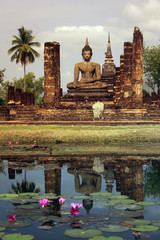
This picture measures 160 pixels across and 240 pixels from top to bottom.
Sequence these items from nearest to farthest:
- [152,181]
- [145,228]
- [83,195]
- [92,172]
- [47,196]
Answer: [145,228], [47,196], [83,195], [152,181], [92,172]

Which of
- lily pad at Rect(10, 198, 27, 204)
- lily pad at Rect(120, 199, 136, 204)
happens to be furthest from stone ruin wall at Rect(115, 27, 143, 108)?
lily pad at Rect(10, 198, 27, 204)

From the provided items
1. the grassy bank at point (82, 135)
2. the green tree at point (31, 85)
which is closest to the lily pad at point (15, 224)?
the grassy bank at point (82, 135)

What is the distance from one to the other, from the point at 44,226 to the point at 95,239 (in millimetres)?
708

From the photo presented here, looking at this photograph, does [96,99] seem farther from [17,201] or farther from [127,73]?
[17,201]

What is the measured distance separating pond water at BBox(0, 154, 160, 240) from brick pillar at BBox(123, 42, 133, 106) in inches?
363

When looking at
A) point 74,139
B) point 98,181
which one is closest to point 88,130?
point 74,139

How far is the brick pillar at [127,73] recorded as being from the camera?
59.2ft

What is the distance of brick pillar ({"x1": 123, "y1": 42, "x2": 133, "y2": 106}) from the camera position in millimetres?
18047

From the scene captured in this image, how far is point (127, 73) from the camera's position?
59.5 feet

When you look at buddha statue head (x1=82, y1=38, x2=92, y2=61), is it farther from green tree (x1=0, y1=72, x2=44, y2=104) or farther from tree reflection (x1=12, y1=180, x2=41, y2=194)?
green tree (x1=0, y1=72, x2=44, y2=104)

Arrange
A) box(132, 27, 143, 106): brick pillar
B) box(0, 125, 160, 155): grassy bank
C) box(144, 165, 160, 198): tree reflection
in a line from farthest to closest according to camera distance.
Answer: box(132, 27, 143, 106): brick pillar, box(0, 125, 160, 155): grassy bank, box(144, 165, 160, 198): tree reflection

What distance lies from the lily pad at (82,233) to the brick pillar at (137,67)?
1422cm

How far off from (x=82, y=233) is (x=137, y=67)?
48.5 feet

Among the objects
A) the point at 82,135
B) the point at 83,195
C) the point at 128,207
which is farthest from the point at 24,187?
the point at 82,135
